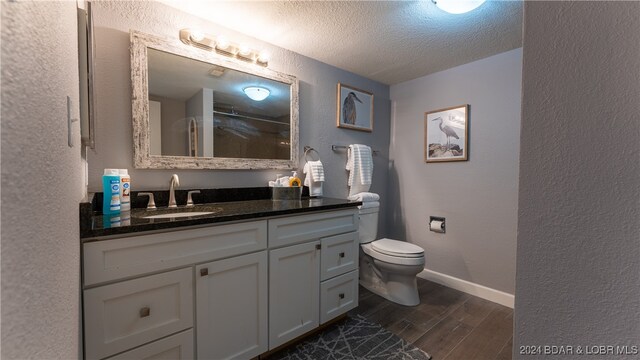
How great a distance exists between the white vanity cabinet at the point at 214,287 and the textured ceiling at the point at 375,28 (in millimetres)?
1265

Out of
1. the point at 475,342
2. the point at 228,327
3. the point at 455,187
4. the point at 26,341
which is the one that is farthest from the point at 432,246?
the point at 26,341

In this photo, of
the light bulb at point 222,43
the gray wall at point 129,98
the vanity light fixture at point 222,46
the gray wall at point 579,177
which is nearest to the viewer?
the gray wall at point 579,177

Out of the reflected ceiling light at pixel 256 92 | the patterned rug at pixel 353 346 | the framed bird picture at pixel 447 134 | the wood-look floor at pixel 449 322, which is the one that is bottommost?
the wood-look floor at pixel 449 322

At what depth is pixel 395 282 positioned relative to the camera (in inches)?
84.3

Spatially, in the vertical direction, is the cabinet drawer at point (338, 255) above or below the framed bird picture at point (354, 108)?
below

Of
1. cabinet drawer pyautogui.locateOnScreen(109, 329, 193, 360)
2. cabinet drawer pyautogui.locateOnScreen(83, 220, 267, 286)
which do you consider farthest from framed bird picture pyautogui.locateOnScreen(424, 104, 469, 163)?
cabinet drawer pyautogui.locateOnScreen(109, 329, 193, 360)

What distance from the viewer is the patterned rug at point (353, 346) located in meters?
1.50

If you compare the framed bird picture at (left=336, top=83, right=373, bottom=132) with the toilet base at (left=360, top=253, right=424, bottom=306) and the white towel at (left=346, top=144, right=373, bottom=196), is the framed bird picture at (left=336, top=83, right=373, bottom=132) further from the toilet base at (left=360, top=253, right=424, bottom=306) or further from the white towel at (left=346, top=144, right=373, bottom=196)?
the toilet base at (left=360, top=253, right=424, bottom=306)

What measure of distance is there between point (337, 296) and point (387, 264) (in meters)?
0.54

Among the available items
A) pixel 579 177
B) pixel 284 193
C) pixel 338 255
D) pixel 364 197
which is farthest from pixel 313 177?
pixel 579 177

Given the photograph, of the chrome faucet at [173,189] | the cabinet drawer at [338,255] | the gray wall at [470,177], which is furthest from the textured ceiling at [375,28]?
the cabinet drawer at [338,255]

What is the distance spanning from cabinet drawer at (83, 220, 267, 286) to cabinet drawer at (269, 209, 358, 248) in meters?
0.08

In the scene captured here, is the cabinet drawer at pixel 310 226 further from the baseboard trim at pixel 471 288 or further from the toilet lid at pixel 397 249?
the baseboard trim at pixel 471 288

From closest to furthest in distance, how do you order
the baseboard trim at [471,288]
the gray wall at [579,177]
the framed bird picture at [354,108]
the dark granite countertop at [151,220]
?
the gray wall at [579,177] → the dark granite countertop at [151,220] → the baseboard trim at [471,288] → the framed bird picture at [354,108]
